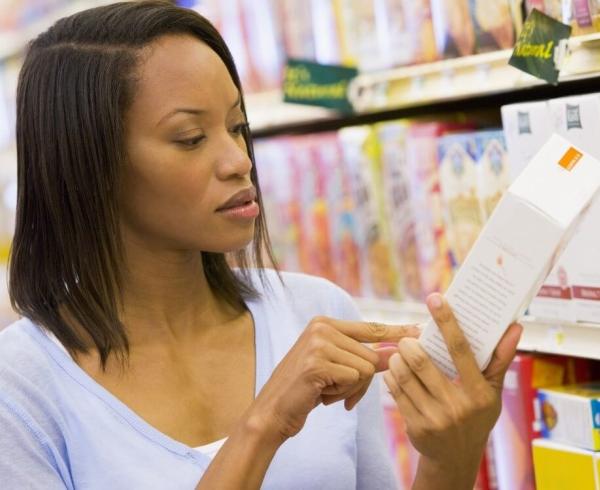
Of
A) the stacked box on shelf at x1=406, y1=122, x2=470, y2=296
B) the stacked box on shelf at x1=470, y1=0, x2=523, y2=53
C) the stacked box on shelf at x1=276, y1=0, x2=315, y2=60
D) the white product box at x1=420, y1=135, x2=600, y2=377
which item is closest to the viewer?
the white product box at x1=420, y1=135, x2=600, y2=377

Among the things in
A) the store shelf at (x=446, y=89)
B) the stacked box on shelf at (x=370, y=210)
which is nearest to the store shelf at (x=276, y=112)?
the store shelf at (x=446, y=89)

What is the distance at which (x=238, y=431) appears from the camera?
1391mm

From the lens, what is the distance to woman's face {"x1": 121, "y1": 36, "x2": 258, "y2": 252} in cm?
145

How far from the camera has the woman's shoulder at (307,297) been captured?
1.72m

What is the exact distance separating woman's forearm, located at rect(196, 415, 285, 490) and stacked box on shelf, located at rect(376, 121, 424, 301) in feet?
2.93

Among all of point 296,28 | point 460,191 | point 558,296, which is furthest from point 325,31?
point 558,296

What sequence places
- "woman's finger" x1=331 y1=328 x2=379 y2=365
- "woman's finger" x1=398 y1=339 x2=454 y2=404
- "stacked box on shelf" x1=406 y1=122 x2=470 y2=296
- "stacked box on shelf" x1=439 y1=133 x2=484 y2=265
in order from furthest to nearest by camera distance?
"stacked box on shelf" x1=406 y1=122 x2=470 y2=296, "stacked box on shelf" x1=439 y1=133 x2=484 y2=265, "woman's finger" x1=331 y1=328 x2=379 y2=365, "woman's finger" x1=398 y1=339 x2=454 y2=404

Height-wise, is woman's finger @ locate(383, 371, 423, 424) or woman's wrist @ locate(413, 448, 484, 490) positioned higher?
woman's finger @ locate(383, 371, 423, 424)

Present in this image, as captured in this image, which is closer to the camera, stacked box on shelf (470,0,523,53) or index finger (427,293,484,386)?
index finger (427,293,484,386)

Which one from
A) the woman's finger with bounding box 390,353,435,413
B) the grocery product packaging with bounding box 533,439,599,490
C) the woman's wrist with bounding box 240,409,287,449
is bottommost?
the grocery product packaging with bounding box 533,439,599,490

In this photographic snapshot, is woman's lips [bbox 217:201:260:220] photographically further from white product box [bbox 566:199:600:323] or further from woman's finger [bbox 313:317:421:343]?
white product box [bbox 566:199:600:323]

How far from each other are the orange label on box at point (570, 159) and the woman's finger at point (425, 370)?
265 millimetres

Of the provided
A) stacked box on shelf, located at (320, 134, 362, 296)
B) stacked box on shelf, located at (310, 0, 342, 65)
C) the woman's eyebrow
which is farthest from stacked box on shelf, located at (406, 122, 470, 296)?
the woman's eyebrow

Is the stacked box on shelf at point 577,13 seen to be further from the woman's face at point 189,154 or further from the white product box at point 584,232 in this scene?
the woman's face at point 189,154
